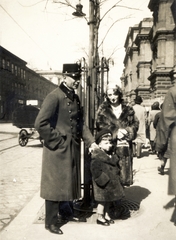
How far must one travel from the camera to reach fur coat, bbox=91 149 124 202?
3660 mm

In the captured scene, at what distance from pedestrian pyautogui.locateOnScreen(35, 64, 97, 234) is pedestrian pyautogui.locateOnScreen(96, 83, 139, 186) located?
0.68 meters

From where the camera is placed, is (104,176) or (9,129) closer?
(104,176)

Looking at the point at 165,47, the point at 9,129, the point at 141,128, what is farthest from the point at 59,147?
the point at 165,47

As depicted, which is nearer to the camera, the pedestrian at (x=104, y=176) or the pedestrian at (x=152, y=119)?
the pedestrian at (x=104, y=176)

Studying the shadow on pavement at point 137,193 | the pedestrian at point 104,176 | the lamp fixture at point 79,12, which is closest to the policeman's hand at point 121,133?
the pedestrian at point 104,176

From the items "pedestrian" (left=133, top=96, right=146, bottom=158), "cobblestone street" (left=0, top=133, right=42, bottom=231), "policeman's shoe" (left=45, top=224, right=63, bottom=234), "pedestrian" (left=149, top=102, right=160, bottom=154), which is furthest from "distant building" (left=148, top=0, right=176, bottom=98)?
"policeman's shoe" (left=45, top=224, right=63, bottom=234)

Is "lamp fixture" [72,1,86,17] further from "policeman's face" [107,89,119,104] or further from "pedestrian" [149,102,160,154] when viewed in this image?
"pedestrian" [149,102,160,154]

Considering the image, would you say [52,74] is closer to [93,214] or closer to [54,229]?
[93,214]

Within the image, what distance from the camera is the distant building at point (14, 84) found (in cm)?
4641

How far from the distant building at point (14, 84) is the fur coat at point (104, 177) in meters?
39.0

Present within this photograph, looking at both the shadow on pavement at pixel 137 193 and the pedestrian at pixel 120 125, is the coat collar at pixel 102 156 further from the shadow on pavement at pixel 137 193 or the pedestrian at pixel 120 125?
the shadow on pavement at pixel 137 193

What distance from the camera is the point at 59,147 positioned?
11.5ft

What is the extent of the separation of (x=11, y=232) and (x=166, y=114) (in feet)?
7.76

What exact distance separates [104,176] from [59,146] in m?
0.70
